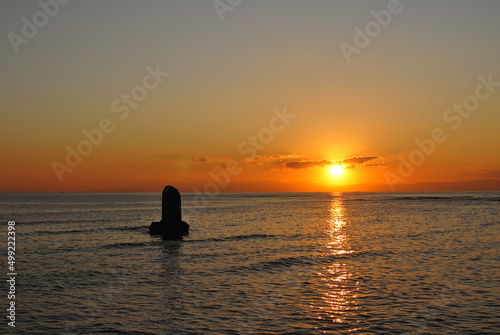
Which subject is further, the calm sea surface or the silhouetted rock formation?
the silhouetted rock formation

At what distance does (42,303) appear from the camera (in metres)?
18.5

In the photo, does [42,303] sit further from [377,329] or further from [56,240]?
[56,240]

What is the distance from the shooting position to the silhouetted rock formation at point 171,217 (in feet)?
147

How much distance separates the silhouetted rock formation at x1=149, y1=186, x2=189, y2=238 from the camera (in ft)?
147

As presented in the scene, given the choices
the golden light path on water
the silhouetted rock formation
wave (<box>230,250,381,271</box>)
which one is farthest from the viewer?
the silhouetted rock formation

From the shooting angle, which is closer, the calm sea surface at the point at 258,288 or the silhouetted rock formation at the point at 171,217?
the calm sea surface at the point at 258,288

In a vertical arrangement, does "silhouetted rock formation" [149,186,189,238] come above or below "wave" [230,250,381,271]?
above

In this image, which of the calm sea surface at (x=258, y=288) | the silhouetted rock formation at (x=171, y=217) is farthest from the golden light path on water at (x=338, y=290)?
the silhouetted rock formation at (x=171, y=217)

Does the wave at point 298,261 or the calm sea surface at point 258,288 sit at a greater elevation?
the calm sea surface at point 258,288

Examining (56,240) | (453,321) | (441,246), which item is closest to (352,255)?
(441,246)

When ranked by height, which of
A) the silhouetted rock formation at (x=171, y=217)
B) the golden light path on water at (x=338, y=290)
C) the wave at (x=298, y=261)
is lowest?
the wave at (x=298, y=261)

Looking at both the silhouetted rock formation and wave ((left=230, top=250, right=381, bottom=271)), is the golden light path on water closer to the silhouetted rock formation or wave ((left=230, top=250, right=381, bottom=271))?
wave ((left=230, top=250, right=381, bottom=271))

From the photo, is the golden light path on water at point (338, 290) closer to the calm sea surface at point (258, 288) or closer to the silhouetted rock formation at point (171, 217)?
the calm sea surface at point (258, 288)

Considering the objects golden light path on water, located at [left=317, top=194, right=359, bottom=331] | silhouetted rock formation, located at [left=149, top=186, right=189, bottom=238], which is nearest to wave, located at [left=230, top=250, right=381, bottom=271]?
golden light path on water, located at [left=317, top=194, right=359, bottom=331]
